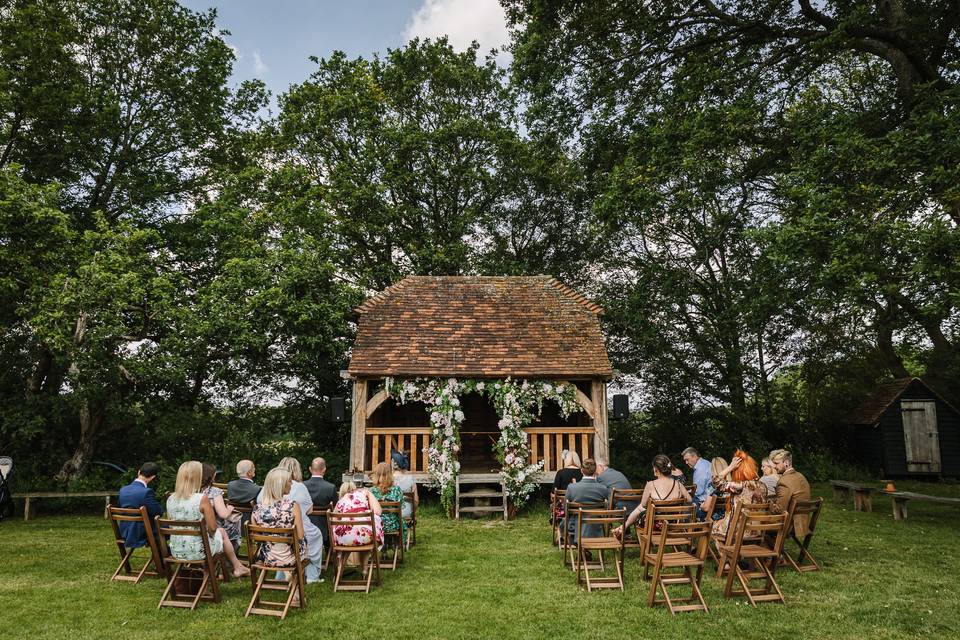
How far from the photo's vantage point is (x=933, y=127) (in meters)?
9.17

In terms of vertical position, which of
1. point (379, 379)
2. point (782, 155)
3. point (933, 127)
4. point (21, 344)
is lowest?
point (379, 379)

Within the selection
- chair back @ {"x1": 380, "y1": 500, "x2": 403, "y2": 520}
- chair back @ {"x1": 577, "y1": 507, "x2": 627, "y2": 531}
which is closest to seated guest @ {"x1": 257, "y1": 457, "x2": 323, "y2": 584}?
chair back @ {"x1": 380, "y1": 500, "x2": 403, "y2": 520}

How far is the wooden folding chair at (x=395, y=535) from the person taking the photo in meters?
7.46

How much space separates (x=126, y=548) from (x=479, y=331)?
28.5 ft

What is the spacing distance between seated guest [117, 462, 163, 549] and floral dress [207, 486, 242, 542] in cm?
59

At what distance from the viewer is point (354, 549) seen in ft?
22.1

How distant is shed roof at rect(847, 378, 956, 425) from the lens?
56.5ft

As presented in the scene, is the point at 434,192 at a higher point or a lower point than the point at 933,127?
higher

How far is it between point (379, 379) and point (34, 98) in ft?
38.4

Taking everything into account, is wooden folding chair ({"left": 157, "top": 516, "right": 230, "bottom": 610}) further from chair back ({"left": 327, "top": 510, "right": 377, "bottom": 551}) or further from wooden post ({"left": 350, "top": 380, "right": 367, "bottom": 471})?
wooden post ({"left": 350, "top": 380, "right": 367, "bottom": 471})

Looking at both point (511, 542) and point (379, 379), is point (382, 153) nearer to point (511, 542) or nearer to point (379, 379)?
point (379, 379)

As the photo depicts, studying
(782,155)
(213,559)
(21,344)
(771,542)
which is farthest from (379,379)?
(782,155)

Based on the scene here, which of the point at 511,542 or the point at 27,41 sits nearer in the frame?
the point at 511,542

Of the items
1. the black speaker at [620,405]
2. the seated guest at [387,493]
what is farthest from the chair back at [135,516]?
the black speaker at [620,405]
